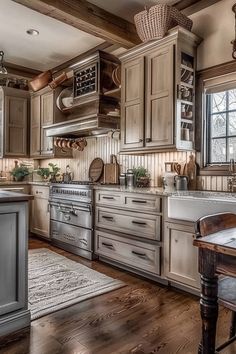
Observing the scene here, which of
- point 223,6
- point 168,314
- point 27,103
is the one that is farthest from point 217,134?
point 27,103

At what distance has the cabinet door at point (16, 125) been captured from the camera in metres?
5.33

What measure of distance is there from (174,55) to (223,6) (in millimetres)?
Result: 738

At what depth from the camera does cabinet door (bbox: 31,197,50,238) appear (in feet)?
15.3

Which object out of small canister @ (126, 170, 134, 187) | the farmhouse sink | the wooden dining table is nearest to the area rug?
the farmhouse sink

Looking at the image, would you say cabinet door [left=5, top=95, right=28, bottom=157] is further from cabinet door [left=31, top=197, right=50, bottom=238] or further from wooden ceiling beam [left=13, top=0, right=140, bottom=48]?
wooden ceiling beam [left=13, top=0, right=140, bottom=48]

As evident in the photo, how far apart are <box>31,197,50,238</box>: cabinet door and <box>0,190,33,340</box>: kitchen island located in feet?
8.22

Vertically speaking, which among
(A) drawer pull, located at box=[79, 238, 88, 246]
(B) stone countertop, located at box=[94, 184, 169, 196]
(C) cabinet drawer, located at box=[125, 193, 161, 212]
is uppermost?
(B) stone countertop, located at box=[94, 184, 169, 196]

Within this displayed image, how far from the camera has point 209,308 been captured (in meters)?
1.33

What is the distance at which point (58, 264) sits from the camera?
349cm

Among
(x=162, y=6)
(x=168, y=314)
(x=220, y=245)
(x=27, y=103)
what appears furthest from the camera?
(x=27, y=103)

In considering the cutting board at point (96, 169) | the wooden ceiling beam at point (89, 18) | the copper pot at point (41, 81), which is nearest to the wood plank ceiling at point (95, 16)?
the wooden ceiling beam at point (89, 18)

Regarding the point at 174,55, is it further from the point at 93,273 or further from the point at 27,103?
the point at 27,103

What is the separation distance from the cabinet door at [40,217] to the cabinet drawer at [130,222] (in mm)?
1329

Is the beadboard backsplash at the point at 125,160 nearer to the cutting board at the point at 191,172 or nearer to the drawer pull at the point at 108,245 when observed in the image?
the cutting board at the point at 191,172
